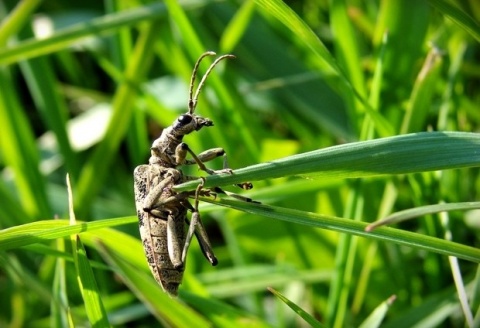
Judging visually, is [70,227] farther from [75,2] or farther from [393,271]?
[75,2]

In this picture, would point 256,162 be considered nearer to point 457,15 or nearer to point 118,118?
point 118,118

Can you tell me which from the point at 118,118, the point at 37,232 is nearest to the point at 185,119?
the point at 37,232

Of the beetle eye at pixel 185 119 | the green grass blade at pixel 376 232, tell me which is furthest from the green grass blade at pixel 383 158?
the beetle eye at pixel 185 119

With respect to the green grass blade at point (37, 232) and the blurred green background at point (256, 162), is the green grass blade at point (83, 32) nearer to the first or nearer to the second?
the blurred green background at point (256, 162)

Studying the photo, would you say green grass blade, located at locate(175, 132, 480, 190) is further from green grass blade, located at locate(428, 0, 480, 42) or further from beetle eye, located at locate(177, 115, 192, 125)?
beetle eye, located at locate(177, 115, 192, 125)

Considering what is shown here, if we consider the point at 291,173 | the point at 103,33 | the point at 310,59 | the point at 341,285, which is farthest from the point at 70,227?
the point at 310,59

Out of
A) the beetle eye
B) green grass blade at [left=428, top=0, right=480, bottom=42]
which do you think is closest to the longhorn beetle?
the beetle eye
